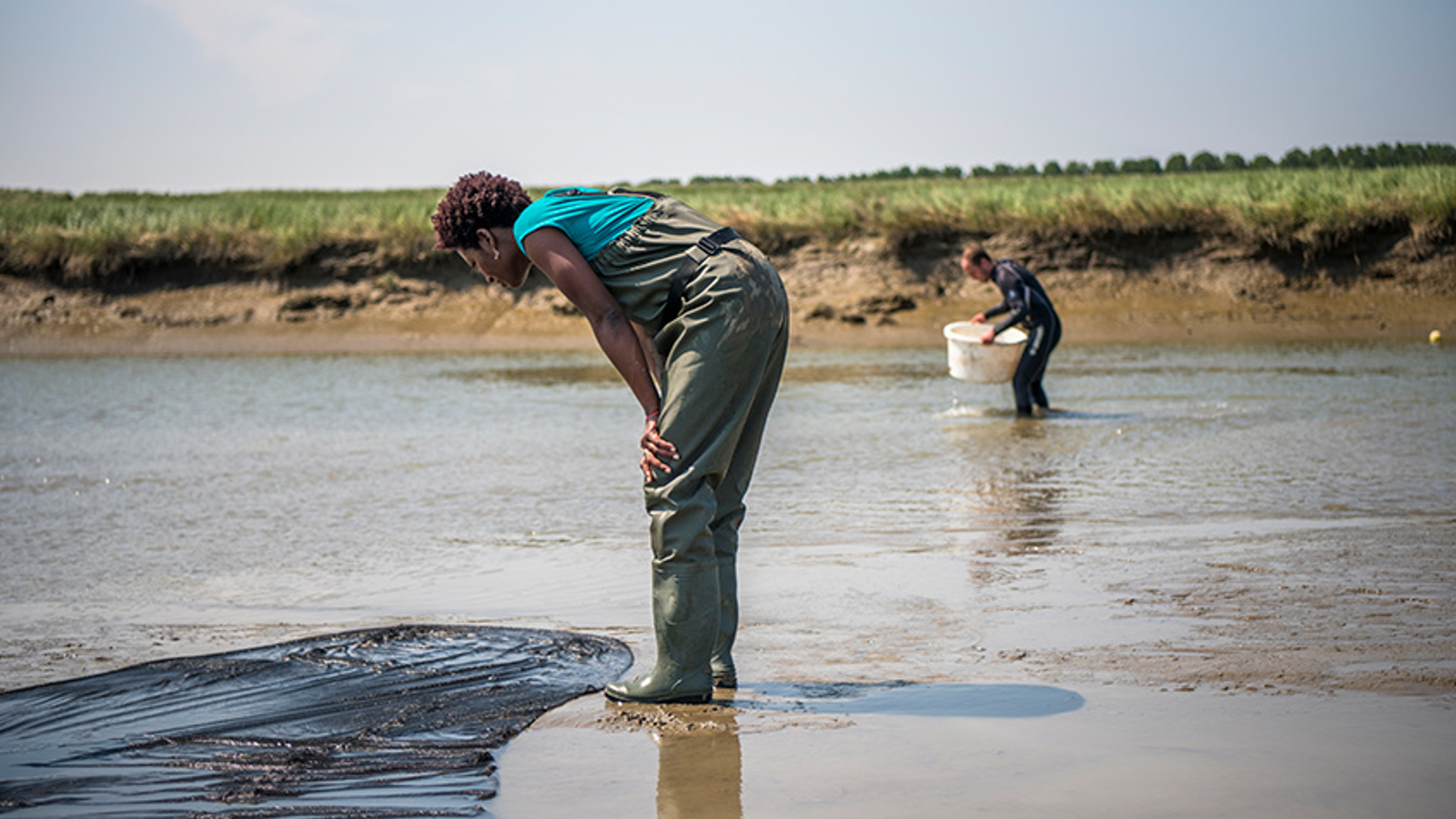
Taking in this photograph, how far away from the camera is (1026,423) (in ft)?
34.9

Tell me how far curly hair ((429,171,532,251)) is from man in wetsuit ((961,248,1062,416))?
795 cm

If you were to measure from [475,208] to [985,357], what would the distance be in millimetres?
8402

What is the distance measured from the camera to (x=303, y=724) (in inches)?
137

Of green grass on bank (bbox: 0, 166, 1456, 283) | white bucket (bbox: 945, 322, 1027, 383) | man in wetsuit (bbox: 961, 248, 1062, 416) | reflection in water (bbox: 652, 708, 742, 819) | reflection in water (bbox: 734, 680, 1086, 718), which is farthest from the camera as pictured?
green grass on bank (bbox: 0, 166, 1456, 283)

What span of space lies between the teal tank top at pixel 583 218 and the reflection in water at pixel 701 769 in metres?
1.31

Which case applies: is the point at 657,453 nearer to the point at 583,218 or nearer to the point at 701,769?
the point at 583,218

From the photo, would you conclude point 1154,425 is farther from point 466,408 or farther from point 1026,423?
point 466,408

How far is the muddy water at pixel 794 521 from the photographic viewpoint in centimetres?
442

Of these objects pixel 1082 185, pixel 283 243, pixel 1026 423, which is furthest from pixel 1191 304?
pixel 283 243

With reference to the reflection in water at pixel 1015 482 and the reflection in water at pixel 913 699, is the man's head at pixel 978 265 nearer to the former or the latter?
the reflection in water at pixel 1015 482

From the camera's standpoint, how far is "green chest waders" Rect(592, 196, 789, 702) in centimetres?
354

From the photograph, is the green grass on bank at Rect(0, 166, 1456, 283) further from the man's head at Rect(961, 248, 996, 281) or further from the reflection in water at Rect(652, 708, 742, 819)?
the reflection in water at Rect(652, 708, 742, 819)

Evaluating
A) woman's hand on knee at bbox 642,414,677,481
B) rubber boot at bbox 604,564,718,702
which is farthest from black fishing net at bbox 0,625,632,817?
woman's hand on knee at bbox 642,414,677,481

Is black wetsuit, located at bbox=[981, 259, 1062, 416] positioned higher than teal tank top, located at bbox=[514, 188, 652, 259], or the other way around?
teal tank top, located at bbox=[514, 188, 652, 259]
